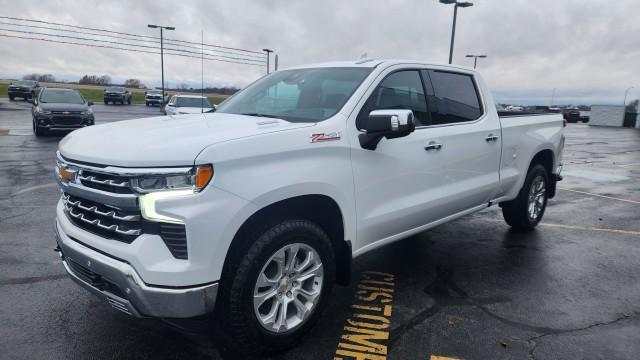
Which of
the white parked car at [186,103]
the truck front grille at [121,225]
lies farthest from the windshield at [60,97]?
the truck front grille at [121,225]

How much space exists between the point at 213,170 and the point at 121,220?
593mm

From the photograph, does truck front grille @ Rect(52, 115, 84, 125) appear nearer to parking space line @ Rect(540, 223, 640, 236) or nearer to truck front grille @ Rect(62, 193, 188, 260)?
truck front grille @ Rect(62, 193, 188, 260)

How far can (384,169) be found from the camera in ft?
11.5

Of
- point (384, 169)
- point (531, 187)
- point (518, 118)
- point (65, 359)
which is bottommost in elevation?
point (65, 359)

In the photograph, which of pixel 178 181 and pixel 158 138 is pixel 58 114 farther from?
pixel 178 181

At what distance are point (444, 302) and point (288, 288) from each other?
1517mm

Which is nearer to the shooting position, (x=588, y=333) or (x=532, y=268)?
(x=588, y=333)

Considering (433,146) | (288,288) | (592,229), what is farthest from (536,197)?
(288,288)

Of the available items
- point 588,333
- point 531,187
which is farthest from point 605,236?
point 588,333

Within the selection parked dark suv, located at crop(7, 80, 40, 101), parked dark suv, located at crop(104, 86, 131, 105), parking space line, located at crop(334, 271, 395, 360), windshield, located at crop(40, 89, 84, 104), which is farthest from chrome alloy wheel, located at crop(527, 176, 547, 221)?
parked dark suv, located at crop(104, 86, 131, 105)

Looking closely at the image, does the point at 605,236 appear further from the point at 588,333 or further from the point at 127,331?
the point at 127,331

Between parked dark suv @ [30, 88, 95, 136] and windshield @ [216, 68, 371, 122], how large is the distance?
538 inches

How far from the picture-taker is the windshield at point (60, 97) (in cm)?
1633

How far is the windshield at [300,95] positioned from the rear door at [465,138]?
0.95 meters
